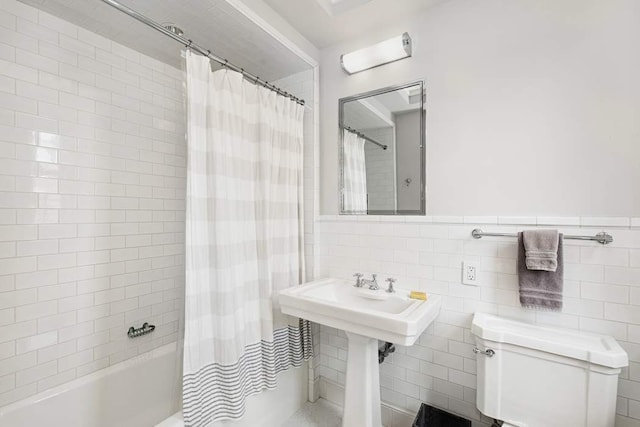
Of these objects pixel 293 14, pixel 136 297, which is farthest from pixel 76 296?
pixel 293 14

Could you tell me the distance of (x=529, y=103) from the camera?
Result: 143 centimetres

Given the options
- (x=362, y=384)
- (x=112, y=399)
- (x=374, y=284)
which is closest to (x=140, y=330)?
(x=112, y=399)

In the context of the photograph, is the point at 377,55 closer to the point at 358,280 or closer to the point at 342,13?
the point at 342,13

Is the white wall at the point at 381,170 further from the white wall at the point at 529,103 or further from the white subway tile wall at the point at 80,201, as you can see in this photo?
the white subway tile wall at the point at 80,201

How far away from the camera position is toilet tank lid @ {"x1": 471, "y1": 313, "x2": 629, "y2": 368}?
3.66 ft

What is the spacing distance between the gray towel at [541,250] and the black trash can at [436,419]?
3.00ft

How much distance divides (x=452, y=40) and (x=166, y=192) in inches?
84.4

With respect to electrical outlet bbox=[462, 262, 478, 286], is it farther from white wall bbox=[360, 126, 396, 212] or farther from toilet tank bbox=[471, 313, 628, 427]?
white wall bbox=[360, 126, 396, 212]

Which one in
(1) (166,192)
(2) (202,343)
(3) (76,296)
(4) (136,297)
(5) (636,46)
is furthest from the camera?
(1) (166,192)

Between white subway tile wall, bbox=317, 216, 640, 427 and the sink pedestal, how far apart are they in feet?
0.96

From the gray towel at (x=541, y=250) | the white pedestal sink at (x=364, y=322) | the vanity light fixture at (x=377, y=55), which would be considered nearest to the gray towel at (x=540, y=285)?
the gray towel at (x=541, y=250)

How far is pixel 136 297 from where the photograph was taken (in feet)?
6.42

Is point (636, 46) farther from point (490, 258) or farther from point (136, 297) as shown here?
point (136, 297)

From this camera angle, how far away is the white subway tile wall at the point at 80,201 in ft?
4.86
